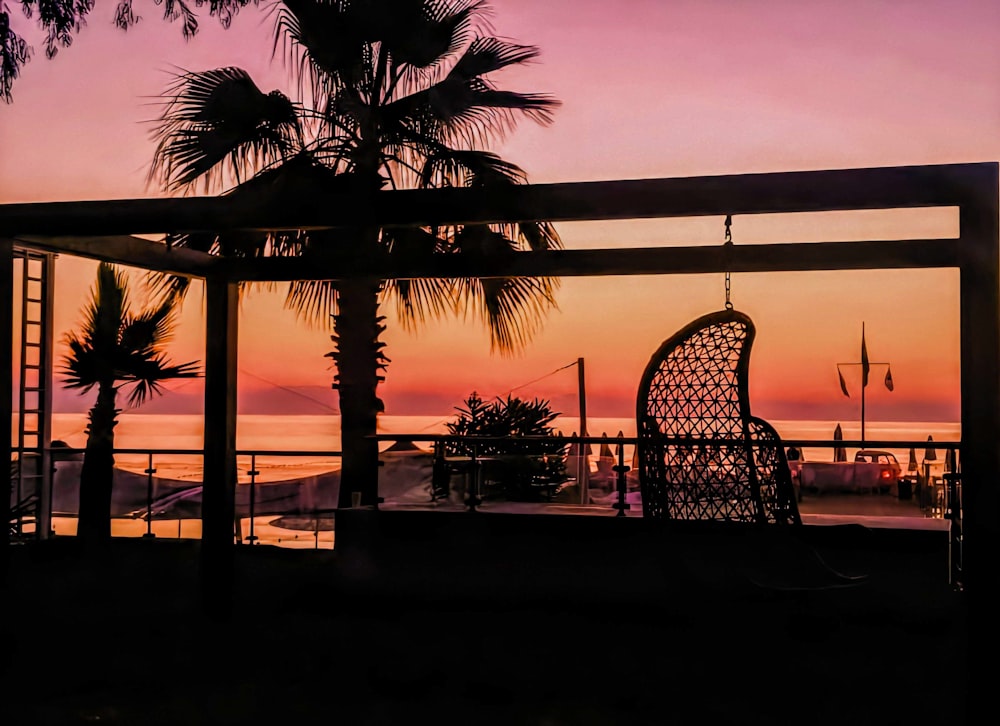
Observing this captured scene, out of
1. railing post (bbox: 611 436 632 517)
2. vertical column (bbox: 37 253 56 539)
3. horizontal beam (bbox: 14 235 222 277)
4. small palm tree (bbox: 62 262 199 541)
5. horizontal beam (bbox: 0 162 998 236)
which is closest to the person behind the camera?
horizontal beam (bbox: 0 162 998 236)

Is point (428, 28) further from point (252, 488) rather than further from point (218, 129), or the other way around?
point (252, 488)

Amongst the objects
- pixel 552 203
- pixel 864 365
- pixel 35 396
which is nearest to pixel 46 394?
pixel 35 396

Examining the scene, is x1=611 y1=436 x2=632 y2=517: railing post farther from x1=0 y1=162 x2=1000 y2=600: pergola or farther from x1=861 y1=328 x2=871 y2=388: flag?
x1=861 y1=328 x2=871 y2=388: flag

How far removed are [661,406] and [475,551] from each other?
162 cm

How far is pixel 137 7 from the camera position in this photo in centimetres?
647

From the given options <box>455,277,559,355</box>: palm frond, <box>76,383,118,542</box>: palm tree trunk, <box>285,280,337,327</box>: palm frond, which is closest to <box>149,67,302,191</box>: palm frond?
<box>285,280,337,327</box>: palm frond

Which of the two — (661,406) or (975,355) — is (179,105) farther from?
(975,355)

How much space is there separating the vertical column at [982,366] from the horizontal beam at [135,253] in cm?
351

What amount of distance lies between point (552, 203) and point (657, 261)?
1.14 m

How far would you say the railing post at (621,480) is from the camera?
6.15 m

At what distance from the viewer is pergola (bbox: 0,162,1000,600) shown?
3373mm

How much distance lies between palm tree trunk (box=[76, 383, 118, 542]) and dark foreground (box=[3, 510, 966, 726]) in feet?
9.64

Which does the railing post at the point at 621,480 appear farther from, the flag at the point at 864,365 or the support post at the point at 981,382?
the flag at the point at 864,365

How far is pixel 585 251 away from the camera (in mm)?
4949
